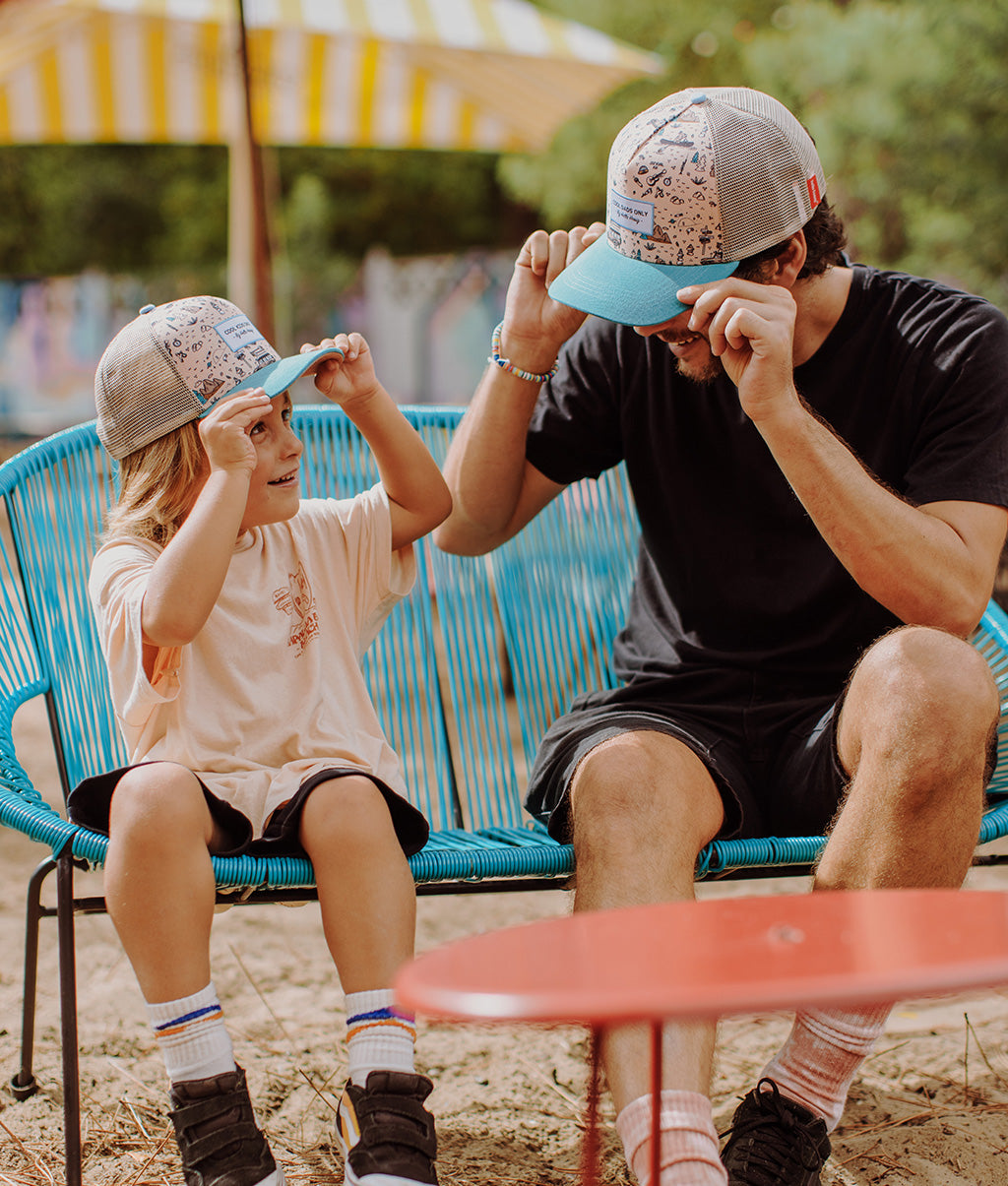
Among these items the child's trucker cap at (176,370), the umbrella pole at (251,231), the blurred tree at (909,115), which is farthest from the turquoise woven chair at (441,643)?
the blurred tree at (909,115)

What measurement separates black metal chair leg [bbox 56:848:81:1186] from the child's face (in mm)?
559

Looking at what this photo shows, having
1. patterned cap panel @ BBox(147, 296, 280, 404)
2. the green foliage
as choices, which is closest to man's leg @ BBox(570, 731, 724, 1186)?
patterned cap panel @ BBox(147, 296, 280, 404)

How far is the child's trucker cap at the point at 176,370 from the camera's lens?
1.89 meters

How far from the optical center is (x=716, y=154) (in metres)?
1.82

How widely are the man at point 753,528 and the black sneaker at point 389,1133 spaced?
24cm

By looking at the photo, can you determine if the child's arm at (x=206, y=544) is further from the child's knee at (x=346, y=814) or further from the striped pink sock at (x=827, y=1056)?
the striped pink sock at (x=827, y=1056)

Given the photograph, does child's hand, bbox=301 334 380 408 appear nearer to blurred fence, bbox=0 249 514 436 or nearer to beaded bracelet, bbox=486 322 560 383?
beaded bracelet, bbox=486 322 560 383

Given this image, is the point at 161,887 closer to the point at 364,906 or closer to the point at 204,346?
the point at 364,906

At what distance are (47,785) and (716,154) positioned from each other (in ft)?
9.69

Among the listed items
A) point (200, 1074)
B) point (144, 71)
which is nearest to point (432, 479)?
point (200, 1074)

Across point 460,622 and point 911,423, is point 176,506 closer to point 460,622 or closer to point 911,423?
point 460,622

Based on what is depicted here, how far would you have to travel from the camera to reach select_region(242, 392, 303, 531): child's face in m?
1.89

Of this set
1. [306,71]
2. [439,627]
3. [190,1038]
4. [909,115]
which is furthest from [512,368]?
Result: [909,115]

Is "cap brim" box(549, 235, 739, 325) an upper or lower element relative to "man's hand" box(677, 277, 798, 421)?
upper
